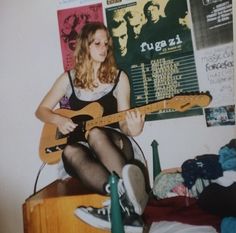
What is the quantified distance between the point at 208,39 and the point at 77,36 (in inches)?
16.8

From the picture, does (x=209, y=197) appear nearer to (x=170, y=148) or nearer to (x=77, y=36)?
(x=170, y=148)

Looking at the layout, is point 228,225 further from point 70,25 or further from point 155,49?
point 70,25

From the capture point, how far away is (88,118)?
1.08 meters

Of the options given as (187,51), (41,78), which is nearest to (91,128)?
(41,78)

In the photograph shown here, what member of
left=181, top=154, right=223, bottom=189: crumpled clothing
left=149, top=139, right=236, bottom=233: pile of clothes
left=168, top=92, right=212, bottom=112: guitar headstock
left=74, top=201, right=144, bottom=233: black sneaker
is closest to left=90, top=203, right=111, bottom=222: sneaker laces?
left=74, top=201, right=144, bottom=233: black sneaker

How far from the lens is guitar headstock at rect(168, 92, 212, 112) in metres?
0.99

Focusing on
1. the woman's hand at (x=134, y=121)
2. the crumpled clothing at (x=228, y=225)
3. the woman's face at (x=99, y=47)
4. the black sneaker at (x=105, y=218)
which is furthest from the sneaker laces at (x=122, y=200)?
the woman's face at (x=99, y=47)

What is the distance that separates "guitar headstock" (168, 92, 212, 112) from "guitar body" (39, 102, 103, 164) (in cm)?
24

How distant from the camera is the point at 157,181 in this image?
1.02 m

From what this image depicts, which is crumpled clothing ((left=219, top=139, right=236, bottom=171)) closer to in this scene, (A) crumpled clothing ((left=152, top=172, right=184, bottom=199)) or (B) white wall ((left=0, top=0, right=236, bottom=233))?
(A) crumpled clothing ((left=152, top=172, right=184, bottom=199))

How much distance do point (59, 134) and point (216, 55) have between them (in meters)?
0.57

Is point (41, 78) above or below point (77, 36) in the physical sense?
below

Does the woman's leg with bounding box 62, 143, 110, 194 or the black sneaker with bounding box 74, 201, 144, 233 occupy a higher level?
the woman's leg with bounding box 62, 143, 110, 194

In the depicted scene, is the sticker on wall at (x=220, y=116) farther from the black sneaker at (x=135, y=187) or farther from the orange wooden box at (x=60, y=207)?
the orange wooden box at (x=60, y=207)
